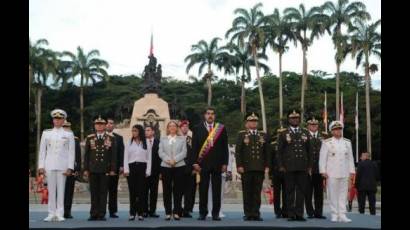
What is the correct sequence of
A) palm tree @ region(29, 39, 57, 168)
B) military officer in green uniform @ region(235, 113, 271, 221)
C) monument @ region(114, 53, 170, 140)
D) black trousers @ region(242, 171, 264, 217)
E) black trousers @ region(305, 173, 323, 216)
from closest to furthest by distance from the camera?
black trousers @ region(242, 171, 264, 217), military officer in green uniform @ region(235, 113, 271, 221), black trousers @ region(305, 173, 323, 216), monument @ region(114, 53, 170, 140), palm tree @ region(29, 39, 57, 168)

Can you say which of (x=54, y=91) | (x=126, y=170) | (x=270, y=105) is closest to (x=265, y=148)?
(x=126, y=170)

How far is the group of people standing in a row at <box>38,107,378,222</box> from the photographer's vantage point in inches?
447

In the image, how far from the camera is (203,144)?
38.1 feet

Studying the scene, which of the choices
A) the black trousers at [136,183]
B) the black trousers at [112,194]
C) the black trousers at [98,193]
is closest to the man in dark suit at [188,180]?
the black trousers at [136,183]

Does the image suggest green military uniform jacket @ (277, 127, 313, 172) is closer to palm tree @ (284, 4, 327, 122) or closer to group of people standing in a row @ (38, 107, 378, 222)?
group of people standing in a row @ (38, 107, 378, 222)

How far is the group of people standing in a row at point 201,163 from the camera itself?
11.4 meters

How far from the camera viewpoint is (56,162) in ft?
37.0

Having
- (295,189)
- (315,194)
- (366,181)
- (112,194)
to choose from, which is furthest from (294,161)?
(366,181)

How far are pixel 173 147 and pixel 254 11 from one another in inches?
1686

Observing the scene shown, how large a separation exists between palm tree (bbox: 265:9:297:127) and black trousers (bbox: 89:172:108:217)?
40900 millimetres

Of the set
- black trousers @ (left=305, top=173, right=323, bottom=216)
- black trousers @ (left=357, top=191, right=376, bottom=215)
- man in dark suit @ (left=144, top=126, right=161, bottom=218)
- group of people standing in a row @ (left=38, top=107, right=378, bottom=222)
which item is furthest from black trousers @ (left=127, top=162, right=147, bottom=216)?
black trousers @ (left=357, top=191, right=376, bottom=215)

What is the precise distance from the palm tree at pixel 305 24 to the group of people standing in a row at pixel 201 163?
38.6m
